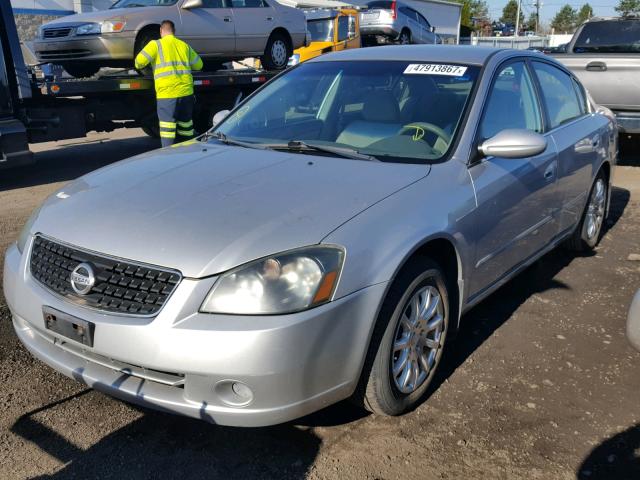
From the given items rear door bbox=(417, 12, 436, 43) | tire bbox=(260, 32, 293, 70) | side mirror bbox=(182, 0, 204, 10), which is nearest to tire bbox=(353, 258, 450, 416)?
side mirror bbox=(182, 0, 204, 10)

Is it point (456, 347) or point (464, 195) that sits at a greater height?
point (464, 195)

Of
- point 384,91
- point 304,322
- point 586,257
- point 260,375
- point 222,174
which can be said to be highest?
point 384,91

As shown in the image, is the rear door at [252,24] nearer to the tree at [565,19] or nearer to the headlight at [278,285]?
the headlight at [278,285]

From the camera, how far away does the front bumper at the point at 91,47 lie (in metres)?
8.70

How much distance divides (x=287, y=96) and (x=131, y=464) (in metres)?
2.46

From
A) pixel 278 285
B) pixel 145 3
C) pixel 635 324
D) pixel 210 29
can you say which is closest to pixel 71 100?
pixel 145 3

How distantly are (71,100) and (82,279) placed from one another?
6972 mm

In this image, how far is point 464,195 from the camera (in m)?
3.19

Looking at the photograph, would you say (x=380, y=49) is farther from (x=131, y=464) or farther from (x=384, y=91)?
(x=131, y=464)

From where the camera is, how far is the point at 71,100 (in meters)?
8.79

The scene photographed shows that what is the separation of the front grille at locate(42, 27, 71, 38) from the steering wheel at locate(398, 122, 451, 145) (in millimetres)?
6772

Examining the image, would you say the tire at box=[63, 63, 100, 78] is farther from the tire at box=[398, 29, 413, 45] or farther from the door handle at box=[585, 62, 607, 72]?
the tire at box=[398, 29, 413, 45]

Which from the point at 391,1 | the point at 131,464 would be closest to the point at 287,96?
the point at 131,464

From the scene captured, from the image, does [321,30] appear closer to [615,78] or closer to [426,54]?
[615,78]
